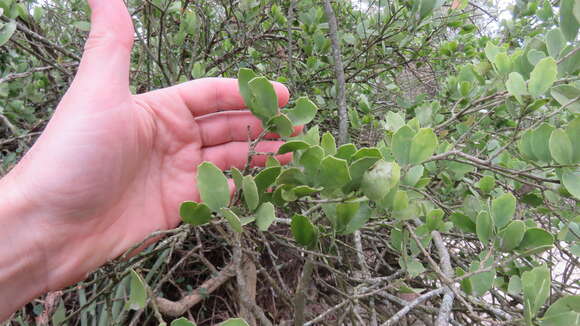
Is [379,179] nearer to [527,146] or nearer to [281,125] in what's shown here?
[281,125]

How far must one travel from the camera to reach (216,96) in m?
0.92

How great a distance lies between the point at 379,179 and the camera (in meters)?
0.50

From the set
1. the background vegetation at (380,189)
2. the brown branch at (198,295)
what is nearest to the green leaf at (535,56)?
the background vegetation at (380,189)

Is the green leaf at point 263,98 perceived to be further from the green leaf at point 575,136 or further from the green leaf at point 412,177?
the green leaf at point 575,136

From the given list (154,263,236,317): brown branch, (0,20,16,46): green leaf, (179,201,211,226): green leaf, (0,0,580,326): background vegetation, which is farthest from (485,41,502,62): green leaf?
(0,20,16,46): green leaf

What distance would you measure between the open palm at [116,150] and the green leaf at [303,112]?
4.7 inches

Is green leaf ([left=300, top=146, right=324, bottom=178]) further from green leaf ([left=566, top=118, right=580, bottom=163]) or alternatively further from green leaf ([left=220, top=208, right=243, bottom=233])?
green leaf ([left=566, top=118, right=580, bottom=163])

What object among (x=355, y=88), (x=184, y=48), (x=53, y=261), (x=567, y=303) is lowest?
(x=53, y=261)

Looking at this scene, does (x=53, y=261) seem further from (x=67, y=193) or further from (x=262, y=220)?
(x=262, y=220)

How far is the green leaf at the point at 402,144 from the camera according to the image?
60 cm

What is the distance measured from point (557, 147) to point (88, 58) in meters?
0.86

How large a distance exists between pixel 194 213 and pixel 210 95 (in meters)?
0.47

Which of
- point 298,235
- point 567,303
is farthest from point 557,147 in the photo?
point 298,235

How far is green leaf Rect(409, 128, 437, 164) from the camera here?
1.89 feet
